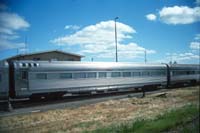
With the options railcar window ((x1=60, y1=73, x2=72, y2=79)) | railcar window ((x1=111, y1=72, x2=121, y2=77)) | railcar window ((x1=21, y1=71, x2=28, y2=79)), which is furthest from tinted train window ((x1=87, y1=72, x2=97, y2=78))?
railcar window ((x1=21, y1=71, x2=28, y2=79))

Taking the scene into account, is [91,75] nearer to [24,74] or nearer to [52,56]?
[24,74]

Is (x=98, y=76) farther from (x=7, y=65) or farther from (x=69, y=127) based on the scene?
(x=69, y=127)

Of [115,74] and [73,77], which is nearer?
[73,77]

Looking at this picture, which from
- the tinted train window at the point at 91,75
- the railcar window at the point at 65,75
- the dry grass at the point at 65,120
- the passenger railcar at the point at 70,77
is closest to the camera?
the dry grass at the point at 65,120

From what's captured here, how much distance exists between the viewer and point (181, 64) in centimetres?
3675

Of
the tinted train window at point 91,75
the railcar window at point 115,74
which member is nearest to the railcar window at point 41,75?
the tinted train window at point 91,75

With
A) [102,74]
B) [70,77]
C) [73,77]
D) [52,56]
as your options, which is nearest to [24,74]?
[70,77]

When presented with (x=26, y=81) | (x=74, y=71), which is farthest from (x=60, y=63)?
(x=26, y=81)

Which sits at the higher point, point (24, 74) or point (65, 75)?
point (24, 74)

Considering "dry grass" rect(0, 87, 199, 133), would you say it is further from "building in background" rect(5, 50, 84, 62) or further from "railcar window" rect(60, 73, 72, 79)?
"building in background" rect(5, 50, 84, 62)

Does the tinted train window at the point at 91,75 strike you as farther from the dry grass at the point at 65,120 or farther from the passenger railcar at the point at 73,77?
the dry grass at the point at 65,120

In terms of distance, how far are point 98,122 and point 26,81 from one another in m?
8.61

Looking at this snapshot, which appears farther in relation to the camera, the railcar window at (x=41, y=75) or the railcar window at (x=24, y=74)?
the railcar window at (x=41, y=75)

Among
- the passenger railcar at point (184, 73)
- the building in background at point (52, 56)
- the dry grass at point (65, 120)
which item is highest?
the building in background at point (52, 56)
